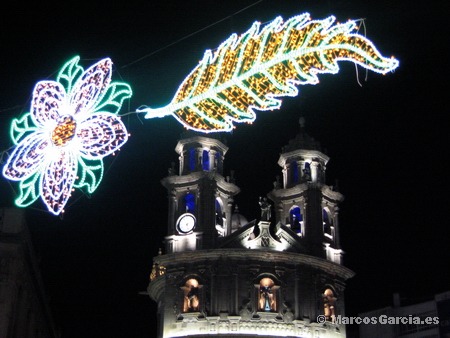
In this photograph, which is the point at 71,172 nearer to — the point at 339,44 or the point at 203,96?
the point at 203,96

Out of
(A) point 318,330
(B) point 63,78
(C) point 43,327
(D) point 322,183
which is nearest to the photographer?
(B) point 63,78

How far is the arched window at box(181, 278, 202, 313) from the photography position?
57031 mm

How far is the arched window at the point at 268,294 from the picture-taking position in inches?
2254

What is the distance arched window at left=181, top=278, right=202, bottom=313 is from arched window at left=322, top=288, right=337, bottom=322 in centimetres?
901

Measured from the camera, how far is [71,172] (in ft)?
85.0

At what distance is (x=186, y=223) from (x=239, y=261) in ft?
16.2

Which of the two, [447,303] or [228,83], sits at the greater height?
[447,303]

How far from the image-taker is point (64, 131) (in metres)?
26.8

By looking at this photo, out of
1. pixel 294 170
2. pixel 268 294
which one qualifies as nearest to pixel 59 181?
pixel 268 294

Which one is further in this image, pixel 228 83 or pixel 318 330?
pixel 318 330

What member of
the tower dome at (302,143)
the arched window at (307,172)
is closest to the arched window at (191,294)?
the arched window at (307,172)

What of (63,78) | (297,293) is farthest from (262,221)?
(63,78)

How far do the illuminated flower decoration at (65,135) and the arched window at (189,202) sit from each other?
32.6m

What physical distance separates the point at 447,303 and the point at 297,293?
1325 cm
